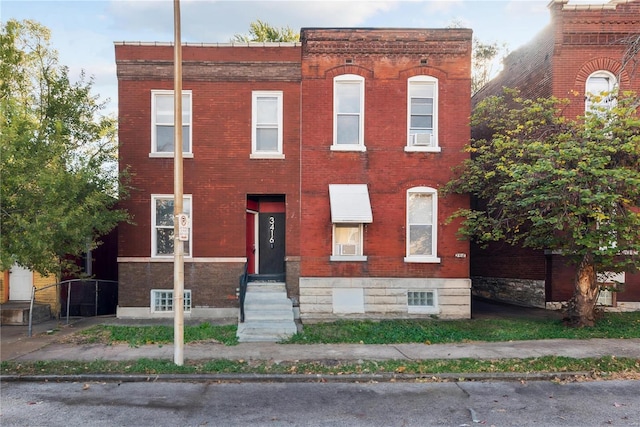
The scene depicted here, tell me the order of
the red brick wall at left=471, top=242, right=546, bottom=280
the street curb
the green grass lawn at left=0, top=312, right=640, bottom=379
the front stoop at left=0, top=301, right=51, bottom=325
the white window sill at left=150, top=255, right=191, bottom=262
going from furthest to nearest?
the red brick wall at left=471, top=242, right=546, bottom=280
the white window sill at left=150, top=255, right=191, bottom=262
the front stoop at left=0, top=301, right=51, bottom=325
the green grass lawn at left=0, top=312, right=640, bottom=379
the street curb

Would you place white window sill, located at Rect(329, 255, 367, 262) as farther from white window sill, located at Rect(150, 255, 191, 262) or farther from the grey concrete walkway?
white window sill, located at Rect(150, 255, 191, 262)

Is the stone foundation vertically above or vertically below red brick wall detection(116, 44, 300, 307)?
below

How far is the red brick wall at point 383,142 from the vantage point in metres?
12.7

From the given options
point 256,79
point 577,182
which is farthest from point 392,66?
point 577,182

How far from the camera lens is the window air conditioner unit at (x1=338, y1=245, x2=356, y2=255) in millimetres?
12797

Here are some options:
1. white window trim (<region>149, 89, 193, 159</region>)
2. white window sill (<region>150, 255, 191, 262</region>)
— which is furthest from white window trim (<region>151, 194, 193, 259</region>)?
white window trim (<region>149, 89, 193, 159</region>)

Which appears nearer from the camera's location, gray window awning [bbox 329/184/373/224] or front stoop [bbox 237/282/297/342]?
front stoop [bbox 237/282/297/342]

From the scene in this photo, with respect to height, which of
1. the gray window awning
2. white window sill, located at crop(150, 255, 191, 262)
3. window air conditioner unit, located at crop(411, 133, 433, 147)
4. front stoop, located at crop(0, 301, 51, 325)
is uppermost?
window air conditioner unit, located at crop(411, 133, 433, 147)

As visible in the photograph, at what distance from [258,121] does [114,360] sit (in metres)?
7.57

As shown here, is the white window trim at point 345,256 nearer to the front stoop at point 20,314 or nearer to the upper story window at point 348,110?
the upper story window at point 348,110

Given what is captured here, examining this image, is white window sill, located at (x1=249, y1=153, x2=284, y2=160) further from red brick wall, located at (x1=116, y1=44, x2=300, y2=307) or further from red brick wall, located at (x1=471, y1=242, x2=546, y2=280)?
red brick wall, located at (x1=471, y1=242, x2=546, y2=280)

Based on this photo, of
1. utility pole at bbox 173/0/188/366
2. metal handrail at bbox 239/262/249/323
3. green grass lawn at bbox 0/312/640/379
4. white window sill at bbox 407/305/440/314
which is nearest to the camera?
green grass lawn at bbox 0/312/640/379

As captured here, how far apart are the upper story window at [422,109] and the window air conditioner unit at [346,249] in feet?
11.4

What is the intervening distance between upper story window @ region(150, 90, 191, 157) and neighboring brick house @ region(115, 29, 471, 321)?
4cm
